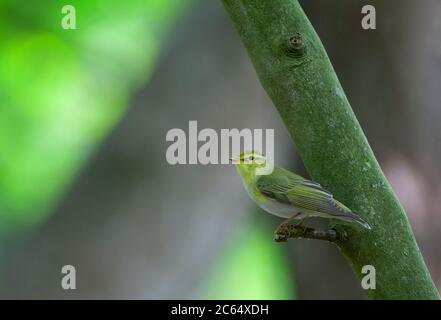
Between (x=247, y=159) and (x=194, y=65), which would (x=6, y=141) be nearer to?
(x=194, y=65)

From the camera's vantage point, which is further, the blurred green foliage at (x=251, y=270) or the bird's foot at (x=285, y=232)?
the blurred green foliage at (x=251, y=270)

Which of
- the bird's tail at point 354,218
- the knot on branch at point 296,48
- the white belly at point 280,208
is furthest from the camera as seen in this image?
the white belly at point 280,208

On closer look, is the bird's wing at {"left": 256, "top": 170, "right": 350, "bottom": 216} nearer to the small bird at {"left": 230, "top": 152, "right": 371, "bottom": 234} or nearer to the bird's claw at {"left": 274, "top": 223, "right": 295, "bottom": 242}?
the small bird at {"left": 230, "top": 152, "right": 371, "bottom": 234}

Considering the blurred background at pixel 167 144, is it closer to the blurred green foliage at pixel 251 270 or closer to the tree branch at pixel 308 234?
the blurred green foliage at pixel 251 270

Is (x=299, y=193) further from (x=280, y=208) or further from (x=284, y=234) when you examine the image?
(x=284, y=234)

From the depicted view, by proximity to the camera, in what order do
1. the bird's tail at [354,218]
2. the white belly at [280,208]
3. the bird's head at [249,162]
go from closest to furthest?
the bird's tail at [354,218] < the white belly at [280,208] < the bird's head at [249,162]

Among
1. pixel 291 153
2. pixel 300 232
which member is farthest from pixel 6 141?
pixel 300 232

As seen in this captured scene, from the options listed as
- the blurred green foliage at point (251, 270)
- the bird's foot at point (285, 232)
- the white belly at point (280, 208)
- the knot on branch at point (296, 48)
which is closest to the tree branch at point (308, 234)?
the bird's foot at point (285, 232)
